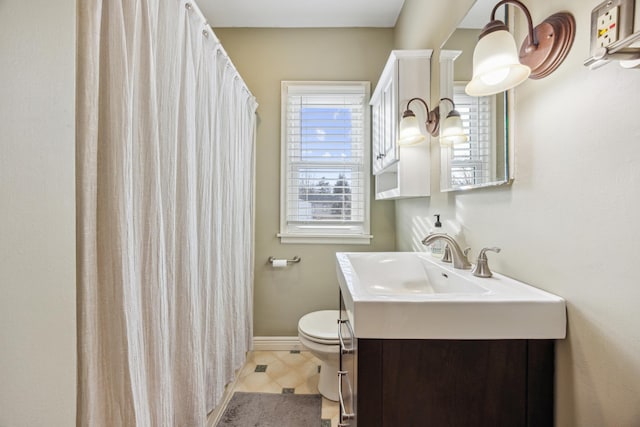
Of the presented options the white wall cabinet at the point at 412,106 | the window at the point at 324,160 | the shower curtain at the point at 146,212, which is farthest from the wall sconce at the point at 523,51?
the window at the point at 324,160

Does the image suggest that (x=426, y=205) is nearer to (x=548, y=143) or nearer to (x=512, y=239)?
(x=512, y=239)

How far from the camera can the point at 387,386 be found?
0.67 metres

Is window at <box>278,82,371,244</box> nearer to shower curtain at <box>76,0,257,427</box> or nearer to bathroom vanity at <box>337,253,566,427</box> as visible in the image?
shower curtain at <box>76,0,257,427</box>

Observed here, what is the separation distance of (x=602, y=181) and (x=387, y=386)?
66 centimetres

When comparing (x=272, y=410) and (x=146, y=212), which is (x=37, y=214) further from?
(x=272, y=410)

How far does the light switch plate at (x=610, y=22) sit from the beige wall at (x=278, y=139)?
1749mm

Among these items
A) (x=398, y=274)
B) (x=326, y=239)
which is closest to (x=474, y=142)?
(x=398, y=274)

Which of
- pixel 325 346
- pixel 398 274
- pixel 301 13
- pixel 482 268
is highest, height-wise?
pixel 301 13

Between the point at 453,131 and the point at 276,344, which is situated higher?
the point at 453,131

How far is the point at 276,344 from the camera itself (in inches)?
88.7

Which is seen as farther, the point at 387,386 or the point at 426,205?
the point at 426,205

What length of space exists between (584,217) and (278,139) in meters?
2.04

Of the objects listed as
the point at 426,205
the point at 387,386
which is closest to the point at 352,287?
the point at 387,386

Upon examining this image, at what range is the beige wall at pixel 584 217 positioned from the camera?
0.54 m
